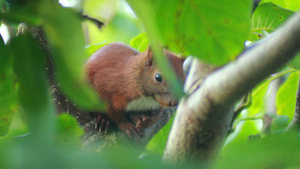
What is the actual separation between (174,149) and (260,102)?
5.03ft

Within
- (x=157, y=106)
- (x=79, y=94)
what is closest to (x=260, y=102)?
(x=157, y=106)

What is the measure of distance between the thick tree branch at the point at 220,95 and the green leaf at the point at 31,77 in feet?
1.05

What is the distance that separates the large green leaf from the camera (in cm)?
63

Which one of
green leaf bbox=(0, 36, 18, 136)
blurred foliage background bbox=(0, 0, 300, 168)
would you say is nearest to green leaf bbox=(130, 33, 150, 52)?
blurred foliage background bbox=(0, 0, 300, 168)

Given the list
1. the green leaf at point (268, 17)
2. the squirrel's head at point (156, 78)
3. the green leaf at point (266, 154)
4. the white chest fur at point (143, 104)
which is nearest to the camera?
the green leaf at point (266, 154)

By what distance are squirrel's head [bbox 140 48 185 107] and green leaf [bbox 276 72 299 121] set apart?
2.35 ft

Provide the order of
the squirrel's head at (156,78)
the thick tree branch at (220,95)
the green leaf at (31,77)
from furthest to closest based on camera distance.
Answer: the squirrel's head at (156,78)
the thick tree branch at (220,95)
the green leaf at (31,77)

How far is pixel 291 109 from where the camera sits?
210 centimetres

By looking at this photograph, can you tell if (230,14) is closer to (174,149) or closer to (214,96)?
(214,96)

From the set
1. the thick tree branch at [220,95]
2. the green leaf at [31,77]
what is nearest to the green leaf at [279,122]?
the thick tree branch at [220,95]

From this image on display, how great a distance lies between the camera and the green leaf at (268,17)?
5.25 feet

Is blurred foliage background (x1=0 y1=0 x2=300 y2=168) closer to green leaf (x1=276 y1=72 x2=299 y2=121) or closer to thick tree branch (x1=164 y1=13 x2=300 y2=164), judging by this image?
thick tree branch (x1=164 y1=13 x2=300 y2=164)

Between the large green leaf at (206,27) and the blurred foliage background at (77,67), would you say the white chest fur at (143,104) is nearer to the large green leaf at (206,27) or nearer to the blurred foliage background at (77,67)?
the blurred foliage background at (77,67)

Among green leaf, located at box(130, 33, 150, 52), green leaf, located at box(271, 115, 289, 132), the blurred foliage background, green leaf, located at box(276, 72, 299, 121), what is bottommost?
green leaf, located at box(276, 72, 299, 121)
